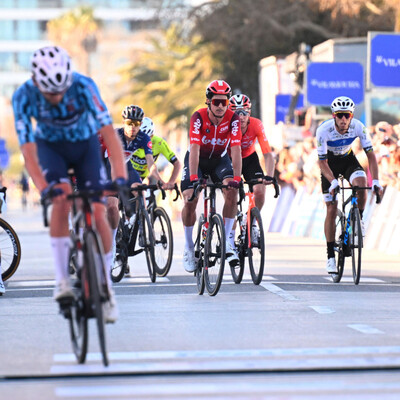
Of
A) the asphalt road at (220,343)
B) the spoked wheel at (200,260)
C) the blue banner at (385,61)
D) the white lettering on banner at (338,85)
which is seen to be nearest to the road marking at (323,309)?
the asphalt road at (220,343)

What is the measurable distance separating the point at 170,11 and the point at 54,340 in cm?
4200

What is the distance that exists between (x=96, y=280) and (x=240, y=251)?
580 centimetres

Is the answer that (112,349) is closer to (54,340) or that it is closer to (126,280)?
(54,340)

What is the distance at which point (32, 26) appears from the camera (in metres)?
175

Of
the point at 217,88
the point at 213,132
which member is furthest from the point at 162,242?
the point at 217,88

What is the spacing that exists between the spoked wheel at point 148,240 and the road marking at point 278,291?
4.58 ft

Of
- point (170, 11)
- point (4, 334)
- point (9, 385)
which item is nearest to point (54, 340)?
point (4, 334)

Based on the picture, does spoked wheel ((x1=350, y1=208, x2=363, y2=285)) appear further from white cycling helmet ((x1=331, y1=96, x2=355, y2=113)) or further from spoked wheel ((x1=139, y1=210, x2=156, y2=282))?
spoked wheel ((x1=139, y1=210, x2=156, y2=282))

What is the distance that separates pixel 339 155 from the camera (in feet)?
48.5

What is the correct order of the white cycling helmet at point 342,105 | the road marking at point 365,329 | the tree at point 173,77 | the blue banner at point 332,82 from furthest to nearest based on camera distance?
the tree at point 173,77, the blue banner at point 332,82, the white cycling helmet at point 342,105, the road marking at point 365,329

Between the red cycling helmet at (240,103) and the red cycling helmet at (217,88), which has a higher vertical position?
the red cycling helmet at (217,88)

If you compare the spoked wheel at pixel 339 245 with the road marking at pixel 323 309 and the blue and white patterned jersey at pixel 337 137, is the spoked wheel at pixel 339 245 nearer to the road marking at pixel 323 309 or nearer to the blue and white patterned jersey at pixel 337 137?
the blue and white patterned jersey at pixel 337 137

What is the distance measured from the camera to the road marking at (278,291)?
12.9 meters

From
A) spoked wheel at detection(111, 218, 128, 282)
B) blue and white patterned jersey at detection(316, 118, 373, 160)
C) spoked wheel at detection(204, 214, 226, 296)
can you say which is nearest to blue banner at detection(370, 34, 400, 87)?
blue and white patterned jersey at detection(316, 118, 373, 160)
